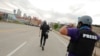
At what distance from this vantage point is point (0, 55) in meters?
11.1

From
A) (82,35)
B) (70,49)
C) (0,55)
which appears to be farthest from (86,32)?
(0,55)

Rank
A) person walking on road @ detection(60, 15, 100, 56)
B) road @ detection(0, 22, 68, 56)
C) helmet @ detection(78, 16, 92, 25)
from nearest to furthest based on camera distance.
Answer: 1. person walking on road @ detection(60, 15, 100, 56)
2. helmet @ detection(78, 16, 92, 25)
3. road @ detection(0, 22, 68, 56)

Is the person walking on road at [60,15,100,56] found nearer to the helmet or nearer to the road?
the helmet

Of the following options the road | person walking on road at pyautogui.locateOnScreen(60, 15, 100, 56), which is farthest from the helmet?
the road

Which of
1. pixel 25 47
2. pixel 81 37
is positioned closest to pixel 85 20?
pixel 81 37

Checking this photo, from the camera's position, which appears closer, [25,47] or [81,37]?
[81,37]

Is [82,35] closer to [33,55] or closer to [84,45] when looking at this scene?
[84,45]

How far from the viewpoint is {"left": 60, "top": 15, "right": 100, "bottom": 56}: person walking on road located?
4.80m

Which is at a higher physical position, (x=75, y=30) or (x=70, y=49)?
(x=75, y=30)

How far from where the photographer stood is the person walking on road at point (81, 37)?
480 cm

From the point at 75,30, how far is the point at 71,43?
32 cm

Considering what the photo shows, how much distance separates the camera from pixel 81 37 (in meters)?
4.82

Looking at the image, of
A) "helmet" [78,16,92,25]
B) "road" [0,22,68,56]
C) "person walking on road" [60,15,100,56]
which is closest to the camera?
"person walking on road" [60,15,100,56]

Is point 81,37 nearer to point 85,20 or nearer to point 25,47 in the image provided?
point 85,20
